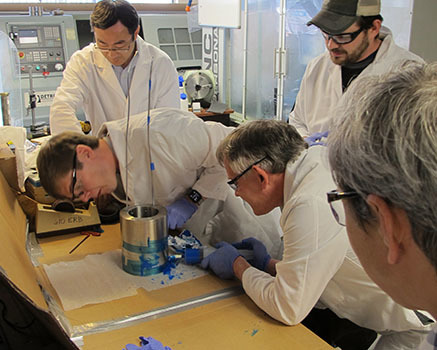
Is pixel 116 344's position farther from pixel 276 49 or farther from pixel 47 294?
pixel 276 49

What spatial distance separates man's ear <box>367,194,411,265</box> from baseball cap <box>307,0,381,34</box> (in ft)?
4.77

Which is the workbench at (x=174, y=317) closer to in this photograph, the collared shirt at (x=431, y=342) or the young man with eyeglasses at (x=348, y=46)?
Result: the collared shirt at (x=431, y=342)

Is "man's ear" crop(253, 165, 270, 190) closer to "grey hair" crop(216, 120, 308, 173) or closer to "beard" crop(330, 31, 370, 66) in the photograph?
"grey hair" crop(216, 120, 308, 173)

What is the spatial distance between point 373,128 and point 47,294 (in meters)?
1.08

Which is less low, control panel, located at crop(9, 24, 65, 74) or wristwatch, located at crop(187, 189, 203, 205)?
control panel, located at crop(9, 24, 65, 74)

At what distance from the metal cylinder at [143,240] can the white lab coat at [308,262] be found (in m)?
0.28

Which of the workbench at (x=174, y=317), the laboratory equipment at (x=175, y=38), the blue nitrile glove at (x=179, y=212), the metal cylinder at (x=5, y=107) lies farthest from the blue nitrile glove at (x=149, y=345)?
the laboratory equipment at (x=175, y=38)

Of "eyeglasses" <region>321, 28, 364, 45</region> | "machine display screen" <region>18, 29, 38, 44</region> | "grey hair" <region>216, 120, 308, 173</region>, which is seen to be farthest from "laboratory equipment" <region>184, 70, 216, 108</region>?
"grey hair" <region>216, 120, 308, 173</region>

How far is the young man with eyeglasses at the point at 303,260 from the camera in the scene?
3.78ft

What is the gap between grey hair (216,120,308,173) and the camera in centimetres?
124

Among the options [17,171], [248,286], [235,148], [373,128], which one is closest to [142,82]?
[17,171]

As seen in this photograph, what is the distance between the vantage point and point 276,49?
3.41m

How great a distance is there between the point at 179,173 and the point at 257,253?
18.4 inches

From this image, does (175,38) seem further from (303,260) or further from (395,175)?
(395,175)
